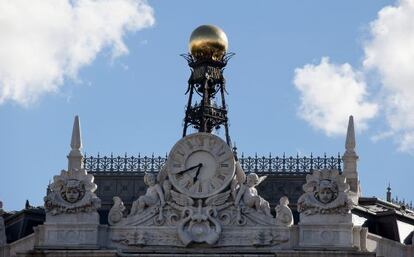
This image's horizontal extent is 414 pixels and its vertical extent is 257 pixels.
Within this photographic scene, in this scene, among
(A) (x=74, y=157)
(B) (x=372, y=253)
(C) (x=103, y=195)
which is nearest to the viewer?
(B) (x=372, y=253)

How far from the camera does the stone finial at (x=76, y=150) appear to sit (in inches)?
3994

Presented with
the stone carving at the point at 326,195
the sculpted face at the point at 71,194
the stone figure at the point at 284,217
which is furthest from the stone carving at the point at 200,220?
the sculpted face at the point at 71,194

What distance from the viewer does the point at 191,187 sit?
3841 inches

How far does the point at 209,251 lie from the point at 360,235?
6.74 metres

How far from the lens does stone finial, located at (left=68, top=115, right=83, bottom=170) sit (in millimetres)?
101438

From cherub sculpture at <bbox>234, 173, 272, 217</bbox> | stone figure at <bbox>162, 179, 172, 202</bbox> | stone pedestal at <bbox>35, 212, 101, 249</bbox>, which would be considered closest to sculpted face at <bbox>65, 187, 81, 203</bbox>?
stone pedestal at <bbox>35, 212, 101, 249</bbox>

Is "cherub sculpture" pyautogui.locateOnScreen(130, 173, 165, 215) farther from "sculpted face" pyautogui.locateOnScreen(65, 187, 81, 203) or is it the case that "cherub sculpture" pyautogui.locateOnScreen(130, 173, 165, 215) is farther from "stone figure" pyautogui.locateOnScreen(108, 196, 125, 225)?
"sculpted face" pyautogui.locateOnScreen(65, 187, 81, 203)

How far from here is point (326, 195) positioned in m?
96.9

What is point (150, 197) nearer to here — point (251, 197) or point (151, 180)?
point (151, 180)

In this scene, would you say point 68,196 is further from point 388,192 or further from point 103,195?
point 388,192

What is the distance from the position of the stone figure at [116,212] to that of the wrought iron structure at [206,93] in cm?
1515

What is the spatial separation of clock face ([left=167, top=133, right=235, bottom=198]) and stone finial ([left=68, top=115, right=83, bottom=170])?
5.83 meters

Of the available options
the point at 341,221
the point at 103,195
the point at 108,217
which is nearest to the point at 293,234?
the point at 341,221

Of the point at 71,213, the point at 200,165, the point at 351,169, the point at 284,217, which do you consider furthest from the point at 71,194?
the point at 351,169
